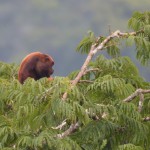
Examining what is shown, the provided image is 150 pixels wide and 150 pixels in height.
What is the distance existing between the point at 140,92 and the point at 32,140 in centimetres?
225

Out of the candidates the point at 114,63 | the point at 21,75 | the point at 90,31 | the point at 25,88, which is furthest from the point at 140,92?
the point at 21,75

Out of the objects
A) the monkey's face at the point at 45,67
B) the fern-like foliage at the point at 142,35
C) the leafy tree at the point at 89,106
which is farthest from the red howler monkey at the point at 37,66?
the fern-like foliage at the point at 142,35

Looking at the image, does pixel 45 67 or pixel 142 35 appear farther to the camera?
pixel 45 67

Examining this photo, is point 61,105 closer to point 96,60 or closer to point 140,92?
point 140,92

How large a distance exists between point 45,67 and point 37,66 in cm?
18

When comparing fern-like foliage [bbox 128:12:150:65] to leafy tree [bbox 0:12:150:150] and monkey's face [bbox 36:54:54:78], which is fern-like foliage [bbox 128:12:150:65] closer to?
leafy tree [bbox 0:12:150:150]

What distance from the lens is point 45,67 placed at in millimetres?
11836

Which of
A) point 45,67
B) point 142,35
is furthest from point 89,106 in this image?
point 45,67

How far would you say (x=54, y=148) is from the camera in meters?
5.79

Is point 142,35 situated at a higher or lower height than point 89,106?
higher

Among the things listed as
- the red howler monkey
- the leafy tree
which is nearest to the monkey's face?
the red howler monkey

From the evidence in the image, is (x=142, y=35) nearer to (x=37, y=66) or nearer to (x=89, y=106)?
(x=89, y=106)

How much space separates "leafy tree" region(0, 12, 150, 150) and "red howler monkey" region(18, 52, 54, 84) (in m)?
2.91

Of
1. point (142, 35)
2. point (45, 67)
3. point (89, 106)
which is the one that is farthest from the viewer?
point (45, 67)
